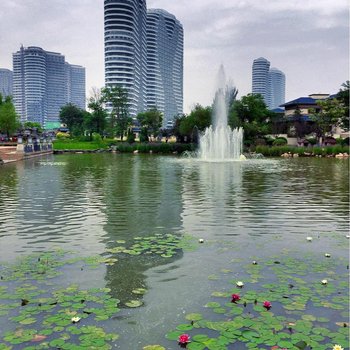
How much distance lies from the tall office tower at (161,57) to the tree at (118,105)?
311ft

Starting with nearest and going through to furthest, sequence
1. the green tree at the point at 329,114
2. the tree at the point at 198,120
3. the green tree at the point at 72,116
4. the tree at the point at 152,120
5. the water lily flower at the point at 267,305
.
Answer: the water lily flower at the point at 267,305 → the tree at the point at 198,120 → the green tree at the point at 329,114 → the tree at the point at 152,120 → the green tree at the point at 72,116

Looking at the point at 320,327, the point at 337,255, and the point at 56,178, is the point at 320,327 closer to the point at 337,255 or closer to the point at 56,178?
the point at 337,255

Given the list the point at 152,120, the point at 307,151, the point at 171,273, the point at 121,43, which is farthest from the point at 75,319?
the point at 121,43

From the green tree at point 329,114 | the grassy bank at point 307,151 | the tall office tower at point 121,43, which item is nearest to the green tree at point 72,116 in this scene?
the tall office tower at point 121,43

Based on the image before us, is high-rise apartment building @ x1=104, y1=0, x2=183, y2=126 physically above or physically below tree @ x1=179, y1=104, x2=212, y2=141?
above

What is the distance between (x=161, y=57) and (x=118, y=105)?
4399 inches

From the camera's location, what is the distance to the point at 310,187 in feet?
60.7

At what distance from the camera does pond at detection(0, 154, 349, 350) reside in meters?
4.82

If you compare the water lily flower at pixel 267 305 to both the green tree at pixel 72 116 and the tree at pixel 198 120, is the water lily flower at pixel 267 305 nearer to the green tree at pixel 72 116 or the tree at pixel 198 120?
the tree at pixel 198 120

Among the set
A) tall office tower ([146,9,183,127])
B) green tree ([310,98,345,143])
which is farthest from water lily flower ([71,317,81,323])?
tall office tower ([146,9,183,127])

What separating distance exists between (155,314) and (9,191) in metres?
13.2

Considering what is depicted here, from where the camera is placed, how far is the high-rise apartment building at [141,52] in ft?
502

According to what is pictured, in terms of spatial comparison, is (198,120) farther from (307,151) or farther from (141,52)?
(141,52)

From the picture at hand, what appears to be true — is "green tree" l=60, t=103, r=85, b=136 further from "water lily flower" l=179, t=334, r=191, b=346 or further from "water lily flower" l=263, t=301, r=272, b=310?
"water lily flower" l=179, t=334, r=191, b=346
